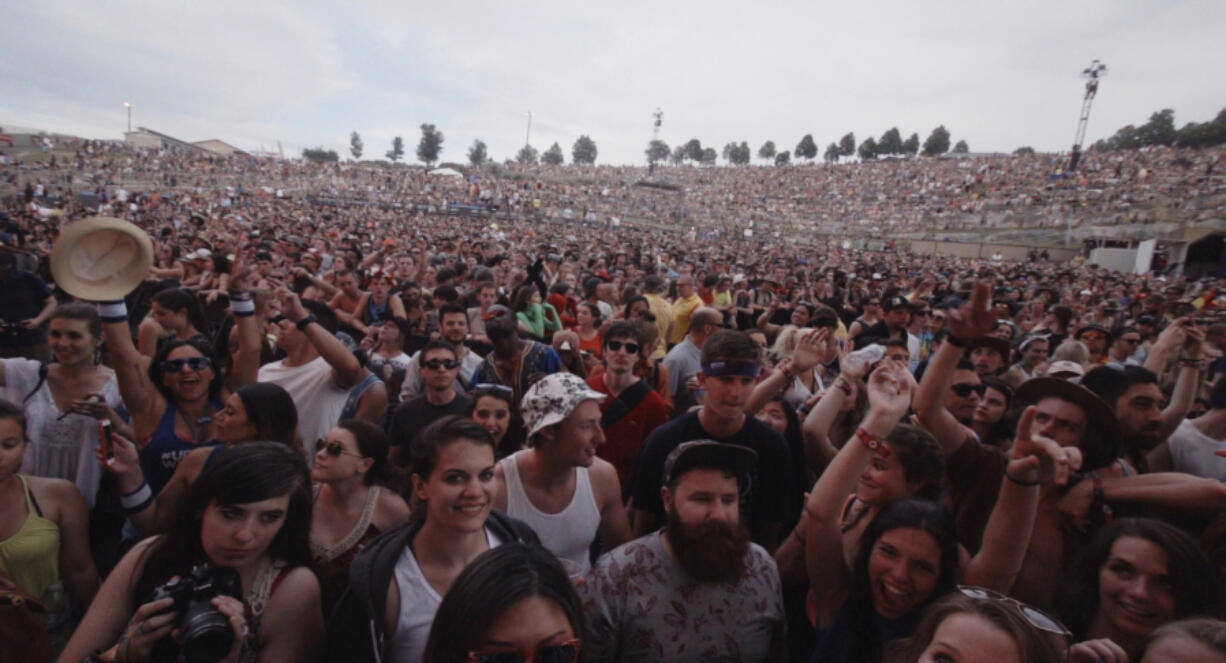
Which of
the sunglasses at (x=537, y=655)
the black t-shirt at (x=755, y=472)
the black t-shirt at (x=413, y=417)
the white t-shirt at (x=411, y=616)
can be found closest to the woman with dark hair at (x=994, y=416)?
the black t-shirt at (x=755, y=472)

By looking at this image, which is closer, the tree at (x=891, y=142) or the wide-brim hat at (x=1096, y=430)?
the wide-brim hat at (x=1096, y=430)

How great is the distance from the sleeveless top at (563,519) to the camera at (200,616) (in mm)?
1131

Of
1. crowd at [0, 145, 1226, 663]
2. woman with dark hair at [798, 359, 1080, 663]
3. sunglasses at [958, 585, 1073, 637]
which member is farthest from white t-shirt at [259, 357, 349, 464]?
sunglasses at [958, 585, 1073, 637]

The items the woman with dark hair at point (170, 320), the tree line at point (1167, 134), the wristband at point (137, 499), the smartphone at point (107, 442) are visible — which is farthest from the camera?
the tree line at point (1167, 134)

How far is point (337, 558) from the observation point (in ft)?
7.48

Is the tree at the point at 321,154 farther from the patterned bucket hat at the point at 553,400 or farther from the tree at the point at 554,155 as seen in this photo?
the patterned bucket hat at the point at 553,400

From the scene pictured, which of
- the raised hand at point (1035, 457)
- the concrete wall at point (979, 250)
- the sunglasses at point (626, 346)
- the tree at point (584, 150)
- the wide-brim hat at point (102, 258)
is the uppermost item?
the tree at point (584, 150)

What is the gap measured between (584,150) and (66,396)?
108589 millimetres

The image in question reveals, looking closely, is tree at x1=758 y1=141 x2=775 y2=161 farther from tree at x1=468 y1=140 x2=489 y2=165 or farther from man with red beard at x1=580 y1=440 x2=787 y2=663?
man with red beard at x1=580 y1=440 x2=787 y2=663

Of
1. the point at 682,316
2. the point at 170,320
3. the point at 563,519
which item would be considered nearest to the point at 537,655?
the point at 563,519

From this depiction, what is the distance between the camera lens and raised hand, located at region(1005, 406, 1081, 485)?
177 centimetres

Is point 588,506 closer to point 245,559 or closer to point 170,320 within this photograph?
point 245,559

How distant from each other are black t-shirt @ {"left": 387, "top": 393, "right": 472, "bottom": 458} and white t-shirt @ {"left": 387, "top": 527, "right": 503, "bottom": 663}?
5.58ft

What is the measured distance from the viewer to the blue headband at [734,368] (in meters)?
2.69
